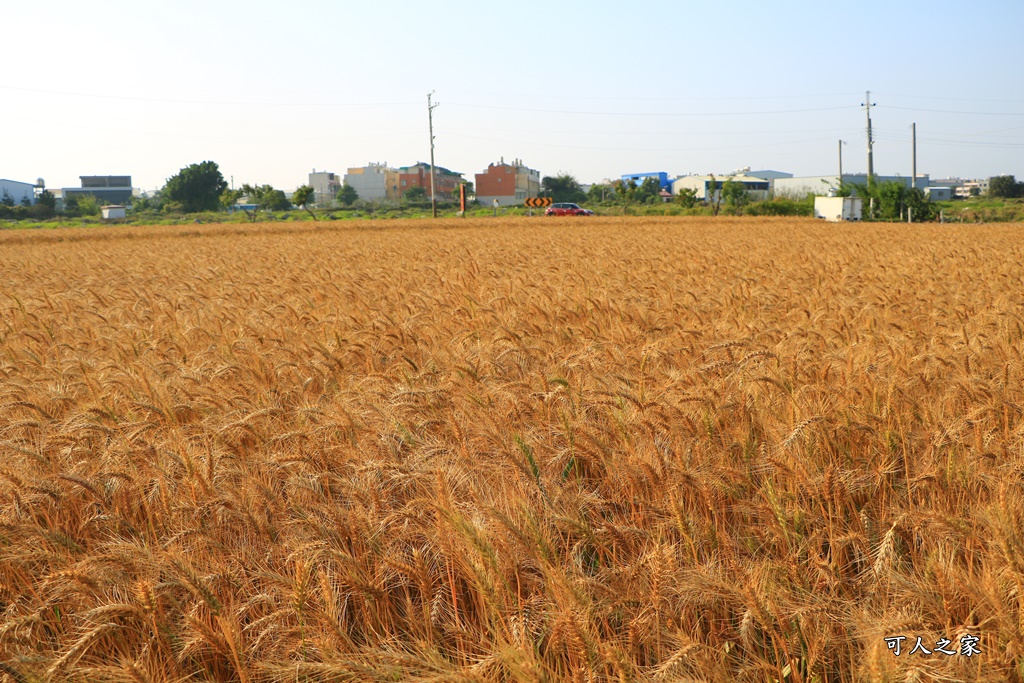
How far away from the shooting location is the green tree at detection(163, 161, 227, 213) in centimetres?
8538

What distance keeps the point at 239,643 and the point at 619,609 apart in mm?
982

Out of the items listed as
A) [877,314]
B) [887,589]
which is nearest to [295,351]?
[887,589]

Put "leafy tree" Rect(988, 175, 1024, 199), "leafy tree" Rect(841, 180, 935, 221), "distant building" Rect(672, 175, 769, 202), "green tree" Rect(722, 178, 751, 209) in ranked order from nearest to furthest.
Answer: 1. "leafy tree" Rect(841, 180, 935, 221)
2. "green tree" Rect(722, 178, 751, 209)
3. "leafy tree" Rect(988, 175, 1024, 199)
4. "distant building" Rect(672, 175, 769, 202)

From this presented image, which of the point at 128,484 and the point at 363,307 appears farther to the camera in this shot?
the point at 363,307

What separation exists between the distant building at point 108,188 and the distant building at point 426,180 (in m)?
46.5

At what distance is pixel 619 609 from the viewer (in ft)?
6.75

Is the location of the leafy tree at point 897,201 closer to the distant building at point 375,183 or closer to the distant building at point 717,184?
the distant building at point 717,184

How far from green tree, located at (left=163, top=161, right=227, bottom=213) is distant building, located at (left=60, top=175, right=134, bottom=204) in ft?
167

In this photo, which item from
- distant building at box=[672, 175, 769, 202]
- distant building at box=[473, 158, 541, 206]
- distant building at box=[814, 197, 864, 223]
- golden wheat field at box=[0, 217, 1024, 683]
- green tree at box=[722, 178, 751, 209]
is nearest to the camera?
golden wheat field at box=[0, 217, 1024, 683]

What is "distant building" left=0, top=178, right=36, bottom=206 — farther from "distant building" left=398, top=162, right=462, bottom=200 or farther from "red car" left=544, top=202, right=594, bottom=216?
"red car" left=544, top=202, right=594, bottom=216

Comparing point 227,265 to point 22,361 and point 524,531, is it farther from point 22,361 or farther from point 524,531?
point 524,531

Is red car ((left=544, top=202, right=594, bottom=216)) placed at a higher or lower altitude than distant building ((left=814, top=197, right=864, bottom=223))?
higher

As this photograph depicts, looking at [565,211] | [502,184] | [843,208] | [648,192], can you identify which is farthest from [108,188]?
[843,208]

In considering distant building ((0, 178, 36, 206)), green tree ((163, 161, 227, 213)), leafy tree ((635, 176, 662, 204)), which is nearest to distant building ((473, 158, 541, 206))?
leafy tree ((635, 176, 662, 204))
